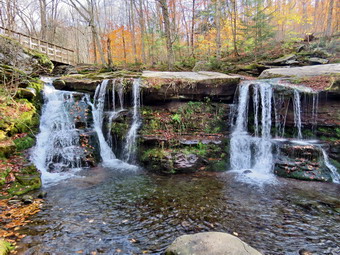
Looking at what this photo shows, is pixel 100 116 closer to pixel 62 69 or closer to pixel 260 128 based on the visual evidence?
pixel 260 128

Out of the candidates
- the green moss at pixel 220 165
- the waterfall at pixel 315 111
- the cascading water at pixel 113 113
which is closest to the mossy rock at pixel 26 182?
the cascading water at pixel 113 113

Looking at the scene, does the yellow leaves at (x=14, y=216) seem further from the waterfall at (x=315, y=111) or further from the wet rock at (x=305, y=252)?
the waterfall at (x=315, y=111)

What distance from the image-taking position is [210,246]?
2.98 meters

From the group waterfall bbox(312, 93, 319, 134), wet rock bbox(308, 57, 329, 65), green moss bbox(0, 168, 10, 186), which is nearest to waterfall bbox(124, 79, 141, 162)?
green moss bbox(0, 168, 10, 186)

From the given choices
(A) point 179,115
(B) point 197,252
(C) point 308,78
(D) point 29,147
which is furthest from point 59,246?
(C) point 308,78

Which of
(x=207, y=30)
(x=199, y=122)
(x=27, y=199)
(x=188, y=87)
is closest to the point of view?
(x=27, y=199)

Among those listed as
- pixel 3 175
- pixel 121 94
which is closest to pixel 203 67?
pixel 121 94

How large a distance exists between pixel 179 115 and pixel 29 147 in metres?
6.14

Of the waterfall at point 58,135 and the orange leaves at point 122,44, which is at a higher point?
the orange leaves at point 122,44

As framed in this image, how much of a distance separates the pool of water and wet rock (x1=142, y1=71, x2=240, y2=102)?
14.4ft

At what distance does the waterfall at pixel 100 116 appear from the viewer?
9.20m

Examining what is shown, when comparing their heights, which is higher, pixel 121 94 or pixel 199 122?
pixel 121 94

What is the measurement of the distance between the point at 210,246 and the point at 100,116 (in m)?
8.33

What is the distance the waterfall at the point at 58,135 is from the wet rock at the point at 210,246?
5.40 metres
